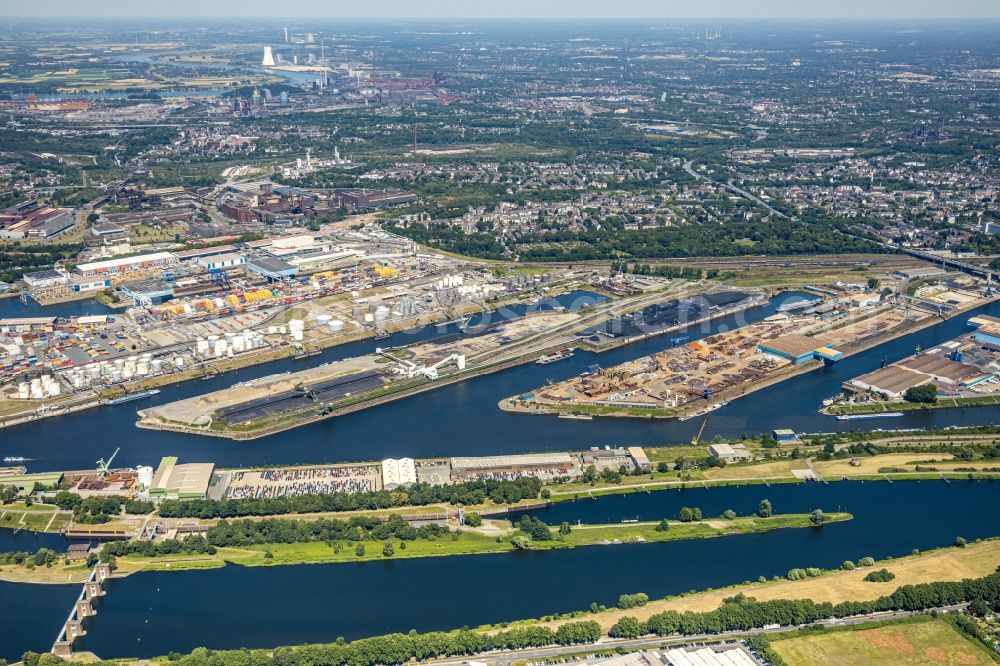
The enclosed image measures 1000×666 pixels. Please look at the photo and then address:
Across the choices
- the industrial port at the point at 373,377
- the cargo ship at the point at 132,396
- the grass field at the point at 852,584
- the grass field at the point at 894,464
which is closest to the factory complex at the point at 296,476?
the industrial port at the point at 373,377

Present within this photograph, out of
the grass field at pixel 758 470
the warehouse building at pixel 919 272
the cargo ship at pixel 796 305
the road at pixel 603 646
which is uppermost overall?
the warehouse building at pixel 919 272

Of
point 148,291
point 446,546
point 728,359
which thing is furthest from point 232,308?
point 728,359

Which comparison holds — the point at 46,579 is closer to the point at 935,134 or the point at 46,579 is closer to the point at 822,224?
the point at 822,224

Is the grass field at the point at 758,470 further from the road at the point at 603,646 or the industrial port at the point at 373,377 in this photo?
the industrial port at the point at 373,377

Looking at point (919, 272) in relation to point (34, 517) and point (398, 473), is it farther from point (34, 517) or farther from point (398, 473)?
point (34, 517)

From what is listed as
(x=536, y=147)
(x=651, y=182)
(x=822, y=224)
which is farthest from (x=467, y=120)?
(x=822, y=224)

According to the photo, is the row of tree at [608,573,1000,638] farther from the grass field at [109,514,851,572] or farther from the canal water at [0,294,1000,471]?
the canal water at [0,294,1000,471]
